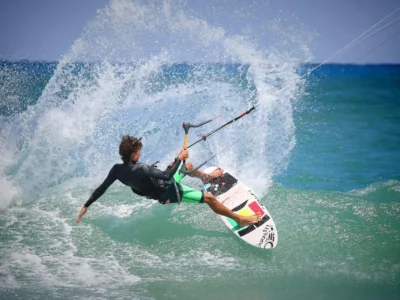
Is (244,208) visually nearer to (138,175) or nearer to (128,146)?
(138,175)

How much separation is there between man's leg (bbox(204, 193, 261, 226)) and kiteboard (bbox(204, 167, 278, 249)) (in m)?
0.07

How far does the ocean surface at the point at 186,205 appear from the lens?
404 centimetres

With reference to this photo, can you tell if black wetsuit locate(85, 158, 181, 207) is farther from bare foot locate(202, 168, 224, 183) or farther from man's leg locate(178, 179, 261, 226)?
bare foot locate(202, 168, 224, 183)

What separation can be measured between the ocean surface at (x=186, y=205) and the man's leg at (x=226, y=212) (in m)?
0.32

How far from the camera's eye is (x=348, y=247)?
4.68 meters

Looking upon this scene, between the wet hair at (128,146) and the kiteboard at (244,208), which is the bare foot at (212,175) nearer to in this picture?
A: the kiteboard at (244,208)

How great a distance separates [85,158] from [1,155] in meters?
1.76

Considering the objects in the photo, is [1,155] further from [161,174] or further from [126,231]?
[161,174]

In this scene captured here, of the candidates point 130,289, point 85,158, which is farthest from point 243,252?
point 85,158

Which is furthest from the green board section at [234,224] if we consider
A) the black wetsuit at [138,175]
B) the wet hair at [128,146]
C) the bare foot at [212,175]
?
the wet hair at [128,146]

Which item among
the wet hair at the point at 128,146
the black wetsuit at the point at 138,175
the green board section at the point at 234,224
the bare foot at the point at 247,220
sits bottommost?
the green board section at the point at 234,224

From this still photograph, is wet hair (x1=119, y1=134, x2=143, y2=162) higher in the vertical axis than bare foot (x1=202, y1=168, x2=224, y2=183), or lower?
lower

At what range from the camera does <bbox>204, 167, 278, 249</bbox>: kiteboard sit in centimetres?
474

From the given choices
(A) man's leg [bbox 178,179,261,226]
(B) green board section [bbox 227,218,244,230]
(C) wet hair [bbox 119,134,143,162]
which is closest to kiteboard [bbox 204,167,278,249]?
(B) green board section [bbox 227,218,244,230]
